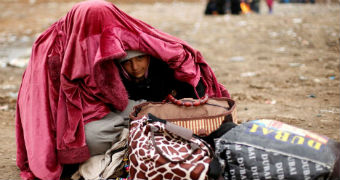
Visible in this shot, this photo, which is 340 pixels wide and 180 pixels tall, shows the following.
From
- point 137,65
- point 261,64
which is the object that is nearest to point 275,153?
point 137,65

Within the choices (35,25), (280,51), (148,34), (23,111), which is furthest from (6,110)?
(35,25)

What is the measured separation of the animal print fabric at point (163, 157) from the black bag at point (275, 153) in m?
0.14

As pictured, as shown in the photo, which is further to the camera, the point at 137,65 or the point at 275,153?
the point at 137,65

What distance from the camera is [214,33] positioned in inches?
309

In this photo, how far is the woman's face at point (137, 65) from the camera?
2.44 metres

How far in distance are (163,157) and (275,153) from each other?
22.2 inches

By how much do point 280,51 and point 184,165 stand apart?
466 centimetres

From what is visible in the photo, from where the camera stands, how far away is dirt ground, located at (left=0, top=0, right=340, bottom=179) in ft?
11.2

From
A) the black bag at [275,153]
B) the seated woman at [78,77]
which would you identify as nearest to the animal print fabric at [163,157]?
the black bag at [275,153]

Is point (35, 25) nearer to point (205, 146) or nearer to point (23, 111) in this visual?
point (23, 111)

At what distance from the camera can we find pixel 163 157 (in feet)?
6.07

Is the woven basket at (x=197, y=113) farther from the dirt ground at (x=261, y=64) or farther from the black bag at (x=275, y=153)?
the dirt ground at (x=261, y=64)

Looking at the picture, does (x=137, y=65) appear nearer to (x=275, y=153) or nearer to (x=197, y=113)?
(x=197, y=113)

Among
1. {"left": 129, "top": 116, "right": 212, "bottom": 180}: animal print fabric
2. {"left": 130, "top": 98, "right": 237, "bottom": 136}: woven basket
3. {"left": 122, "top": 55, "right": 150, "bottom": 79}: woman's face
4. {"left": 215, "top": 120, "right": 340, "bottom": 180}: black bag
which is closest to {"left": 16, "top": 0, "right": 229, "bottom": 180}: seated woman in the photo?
{"left": 122, "top": 55, "right": 150, "bottom": 79}: woman's face
